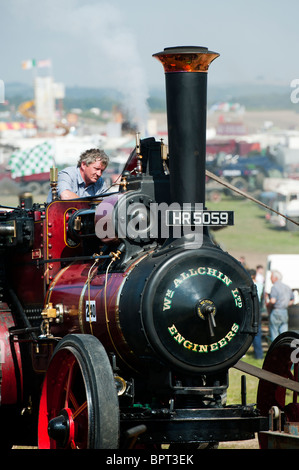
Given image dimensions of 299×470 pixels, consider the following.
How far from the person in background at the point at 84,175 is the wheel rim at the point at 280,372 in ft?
5.98

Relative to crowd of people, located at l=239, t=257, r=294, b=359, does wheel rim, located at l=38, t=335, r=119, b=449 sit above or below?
above

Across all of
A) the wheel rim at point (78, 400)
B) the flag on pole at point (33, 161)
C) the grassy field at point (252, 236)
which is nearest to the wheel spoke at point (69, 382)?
the wheel rim at point (78, 400)

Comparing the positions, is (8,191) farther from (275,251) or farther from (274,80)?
(274,80)

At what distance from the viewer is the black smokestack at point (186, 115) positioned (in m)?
5.38

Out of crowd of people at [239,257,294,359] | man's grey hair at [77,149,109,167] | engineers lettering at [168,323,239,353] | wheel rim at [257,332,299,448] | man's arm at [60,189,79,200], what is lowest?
crowd of people at [239,257,294,359]

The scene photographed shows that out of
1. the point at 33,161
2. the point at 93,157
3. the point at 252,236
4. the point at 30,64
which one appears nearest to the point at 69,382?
the point at 93,157

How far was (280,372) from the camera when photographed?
21.4 feet

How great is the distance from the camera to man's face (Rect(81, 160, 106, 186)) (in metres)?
6.93

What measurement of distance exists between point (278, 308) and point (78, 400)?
25.2 feet

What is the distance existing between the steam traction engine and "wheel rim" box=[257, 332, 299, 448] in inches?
36.8

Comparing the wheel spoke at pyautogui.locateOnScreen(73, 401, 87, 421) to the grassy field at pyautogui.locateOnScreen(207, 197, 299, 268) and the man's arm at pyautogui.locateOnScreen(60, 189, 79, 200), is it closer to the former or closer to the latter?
the man's arm at pyautogui.locateOnScreen(60, 189, 79, 200)

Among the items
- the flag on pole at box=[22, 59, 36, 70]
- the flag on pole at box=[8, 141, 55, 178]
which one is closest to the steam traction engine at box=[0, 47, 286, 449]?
the flag on pole at box=[8, 141, 55, 178]
